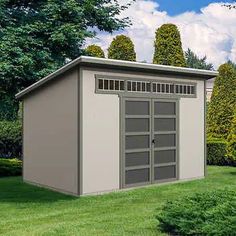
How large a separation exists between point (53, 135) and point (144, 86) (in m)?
2.56

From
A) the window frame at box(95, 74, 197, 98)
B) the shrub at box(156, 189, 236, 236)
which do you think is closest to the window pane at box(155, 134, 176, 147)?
the window frame at box(95, 74, 197, 98)

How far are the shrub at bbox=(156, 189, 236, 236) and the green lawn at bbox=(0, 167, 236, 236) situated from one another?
351mm

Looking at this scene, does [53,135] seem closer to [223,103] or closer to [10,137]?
[10,137]

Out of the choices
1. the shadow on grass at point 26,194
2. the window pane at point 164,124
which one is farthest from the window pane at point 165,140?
the shadow on grass at point 26,194

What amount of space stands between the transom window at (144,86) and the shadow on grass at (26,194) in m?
2.62

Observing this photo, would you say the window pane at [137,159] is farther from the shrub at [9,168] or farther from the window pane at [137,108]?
the shrub at [9,168]

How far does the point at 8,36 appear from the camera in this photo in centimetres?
1334

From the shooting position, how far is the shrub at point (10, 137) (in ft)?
55.1

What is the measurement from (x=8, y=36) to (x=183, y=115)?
576 cm

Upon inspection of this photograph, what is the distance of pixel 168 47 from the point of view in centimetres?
1978

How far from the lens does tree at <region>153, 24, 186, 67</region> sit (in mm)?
19750

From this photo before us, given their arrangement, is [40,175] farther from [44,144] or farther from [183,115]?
[183,115]

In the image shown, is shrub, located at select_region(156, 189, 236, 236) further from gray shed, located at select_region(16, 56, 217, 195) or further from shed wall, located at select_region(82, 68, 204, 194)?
gray shed, located at select_region(16, 56, 217, 195)

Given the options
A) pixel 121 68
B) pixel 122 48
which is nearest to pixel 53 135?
pixel 121 68
